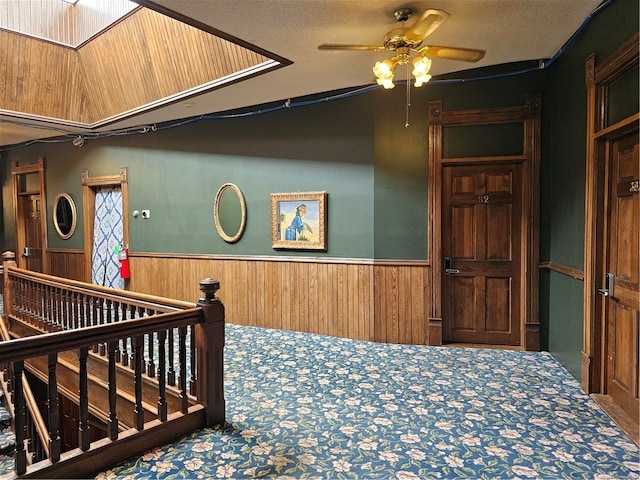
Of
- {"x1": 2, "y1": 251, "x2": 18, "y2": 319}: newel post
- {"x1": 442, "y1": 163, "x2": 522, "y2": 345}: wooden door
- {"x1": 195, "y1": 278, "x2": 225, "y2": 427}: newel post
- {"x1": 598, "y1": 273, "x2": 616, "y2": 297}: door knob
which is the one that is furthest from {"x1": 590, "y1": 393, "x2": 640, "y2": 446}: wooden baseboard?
{"x1": 2, "y1": 251, "x2": 18, "y2": 319}: newel post

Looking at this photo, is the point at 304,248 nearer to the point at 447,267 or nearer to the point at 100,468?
the point at 447,267

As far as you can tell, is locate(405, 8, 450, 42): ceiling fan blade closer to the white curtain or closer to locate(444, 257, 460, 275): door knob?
locate(444, 257, 460, 275): door knob

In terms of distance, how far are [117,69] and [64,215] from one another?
138 inches

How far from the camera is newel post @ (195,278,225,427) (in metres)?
2.57

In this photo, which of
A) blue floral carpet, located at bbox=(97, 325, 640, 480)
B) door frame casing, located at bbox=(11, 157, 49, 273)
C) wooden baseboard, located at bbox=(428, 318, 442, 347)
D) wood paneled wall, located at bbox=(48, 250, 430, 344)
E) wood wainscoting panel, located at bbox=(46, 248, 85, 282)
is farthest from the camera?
door frame casing, located at bbox=(11, 157, 49, 273)

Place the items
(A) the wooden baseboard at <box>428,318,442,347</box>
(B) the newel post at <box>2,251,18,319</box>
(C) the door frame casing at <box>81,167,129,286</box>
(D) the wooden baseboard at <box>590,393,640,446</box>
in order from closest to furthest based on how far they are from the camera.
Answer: (D) the wooden baseboard at <box>590,393,640,446</box> < (A) the wooden baseboard at <box>428,318,442,347</box> < (B) the newel post at <box>2,251,18,319</box> < (C) the door frame casing at <box>81,167,129,286</box>

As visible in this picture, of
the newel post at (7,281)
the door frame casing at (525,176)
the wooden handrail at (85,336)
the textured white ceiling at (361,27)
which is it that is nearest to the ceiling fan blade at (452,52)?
the textured white ceiling at (361,27)

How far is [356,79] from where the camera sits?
407cm

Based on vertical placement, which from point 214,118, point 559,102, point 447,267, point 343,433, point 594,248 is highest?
point 214,118

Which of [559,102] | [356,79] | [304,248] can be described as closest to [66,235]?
[304,248]

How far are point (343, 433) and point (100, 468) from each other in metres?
1.33

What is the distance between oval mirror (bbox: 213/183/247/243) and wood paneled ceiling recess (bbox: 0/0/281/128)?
129 cm

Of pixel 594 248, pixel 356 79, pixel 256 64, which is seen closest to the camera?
pixel 594 248

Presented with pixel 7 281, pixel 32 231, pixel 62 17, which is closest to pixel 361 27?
pixel 62 17
